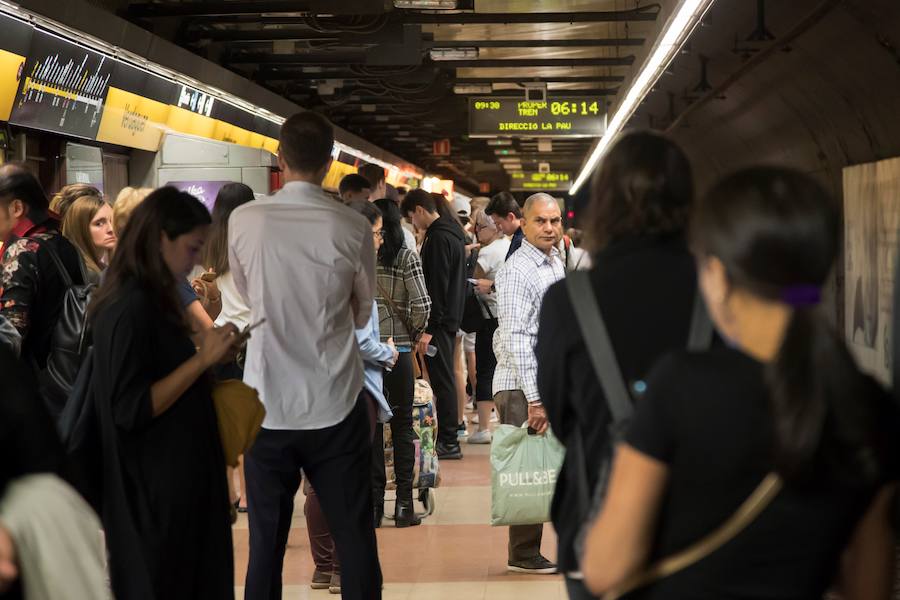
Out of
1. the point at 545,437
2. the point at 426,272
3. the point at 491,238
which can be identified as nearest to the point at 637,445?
the point at 545,437

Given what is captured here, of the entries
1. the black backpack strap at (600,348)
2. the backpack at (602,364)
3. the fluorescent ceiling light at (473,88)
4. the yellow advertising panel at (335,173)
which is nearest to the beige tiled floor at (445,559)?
the backpack at (602,364)

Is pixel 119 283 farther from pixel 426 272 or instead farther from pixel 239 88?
pixel 239 88

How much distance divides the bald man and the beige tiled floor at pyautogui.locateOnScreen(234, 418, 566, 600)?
0.54 ft

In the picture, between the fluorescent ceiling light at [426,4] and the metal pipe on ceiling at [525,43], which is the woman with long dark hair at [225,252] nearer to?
the fluorescent ceiling light at [426,4]

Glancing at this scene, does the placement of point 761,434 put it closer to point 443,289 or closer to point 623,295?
point 623,295

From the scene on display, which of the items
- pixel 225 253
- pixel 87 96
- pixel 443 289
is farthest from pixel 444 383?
pixel 87 96

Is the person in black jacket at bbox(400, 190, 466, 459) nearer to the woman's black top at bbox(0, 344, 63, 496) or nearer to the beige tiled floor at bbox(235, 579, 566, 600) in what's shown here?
the beige tiled floor at bbox(235, 579, 566, 600)

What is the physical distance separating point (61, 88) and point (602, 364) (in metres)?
7.88

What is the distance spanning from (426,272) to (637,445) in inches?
263

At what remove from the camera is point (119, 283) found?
338 centimetres

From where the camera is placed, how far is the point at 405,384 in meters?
6.79

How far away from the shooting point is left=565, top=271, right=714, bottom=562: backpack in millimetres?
2311

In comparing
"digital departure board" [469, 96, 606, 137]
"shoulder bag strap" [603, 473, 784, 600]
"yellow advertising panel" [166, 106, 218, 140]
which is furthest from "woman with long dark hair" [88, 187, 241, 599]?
"digital departure board" [469, 96, 606, 137]

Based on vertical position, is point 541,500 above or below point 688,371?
below
